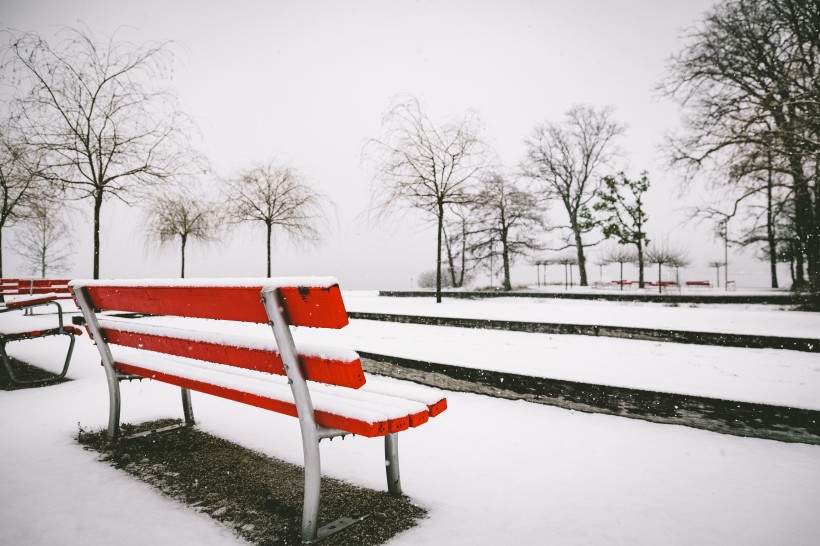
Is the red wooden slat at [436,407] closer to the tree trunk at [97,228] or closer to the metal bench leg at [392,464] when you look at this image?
the metal bench leg at [392,464]

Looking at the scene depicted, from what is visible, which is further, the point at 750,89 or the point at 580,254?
the point at 580,254

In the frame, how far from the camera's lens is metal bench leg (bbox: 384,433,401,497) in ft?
7.40

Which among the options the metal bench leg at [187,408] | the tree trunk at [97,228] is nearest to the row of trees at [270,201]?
the tree trunk at [97,228]

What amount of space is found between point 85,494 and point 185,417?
1.10 m

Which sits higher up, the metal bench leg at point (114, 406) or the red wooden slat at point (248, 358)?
the red wooden slat at point (248, 358)

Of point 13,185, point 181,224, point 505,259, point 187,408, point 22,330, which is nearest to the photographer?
point 187,408

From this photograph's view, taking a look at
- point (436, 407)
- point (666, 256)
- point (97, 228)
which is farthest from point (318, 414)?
point (666, 256)

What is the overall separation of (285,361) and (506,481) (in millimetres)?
1492

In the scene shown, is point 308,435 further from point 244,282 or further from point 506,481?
point 506,481

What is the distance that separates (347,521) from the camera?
2.00 metres

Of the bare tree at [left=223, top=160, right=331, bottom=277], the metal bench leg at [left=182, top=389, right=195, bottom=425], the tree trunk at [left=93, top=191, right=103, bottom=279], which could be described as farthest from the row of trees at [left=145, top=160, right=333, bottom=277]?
the metal bench leg at [left=182, top=389, right=195, bottom=425]

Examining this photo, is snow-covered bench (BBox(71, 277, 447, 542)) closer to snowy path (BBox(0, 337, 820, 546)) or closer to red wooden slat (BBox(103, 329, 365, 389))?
red wooden slat (BBox(103, 329, 365, 389))

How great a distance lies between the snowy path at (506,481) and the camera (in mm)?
1972

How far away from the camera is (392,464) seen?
228 centimetres
